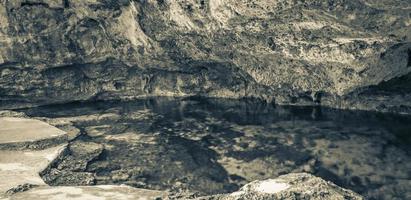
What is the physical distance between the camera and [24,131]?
11.3 m

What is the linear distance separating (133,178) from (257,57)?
5.74 meters

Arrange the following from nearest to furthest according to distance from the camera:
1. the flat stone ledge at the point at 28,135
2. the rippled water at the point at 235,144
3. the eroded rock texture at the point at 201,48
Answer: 1. the rippled water at the point at 235,144
2. the flat stone ledge at the point at 28,135
3. the eroded rock texture at the point at 201,48

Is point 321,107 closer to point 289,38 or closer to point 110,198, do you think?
point 289,38

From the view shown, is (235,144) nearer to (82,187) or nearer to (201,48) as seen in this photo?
(82,187)

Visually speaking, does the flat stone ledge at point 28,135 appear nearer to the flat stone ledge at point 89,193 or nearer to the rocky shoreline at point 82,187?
the rocky shoreline at point 82,187

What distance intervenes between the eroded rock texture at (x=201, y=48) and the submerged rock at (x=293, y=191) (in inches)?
219

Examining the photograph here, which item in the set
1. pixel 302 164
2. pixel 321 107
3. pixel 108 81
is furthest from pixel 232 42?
pixel 302 164

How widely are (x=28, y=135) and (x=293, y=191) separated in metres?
5.58

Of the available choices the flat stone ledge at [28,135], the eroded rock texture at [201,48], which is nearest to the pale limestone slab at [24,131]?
the flat stone ledge at [28,135]

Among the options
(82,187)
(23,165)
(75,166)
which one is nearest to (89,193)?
(82,187)

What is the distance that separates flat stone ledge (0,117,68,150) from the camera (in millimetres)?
10469

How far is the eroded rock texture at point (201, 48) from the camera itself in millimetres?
13023

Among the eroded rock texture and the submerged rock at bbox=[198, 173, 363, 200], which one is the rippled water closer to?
the eroded rock texture

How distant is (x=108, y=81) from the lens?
1553cm
